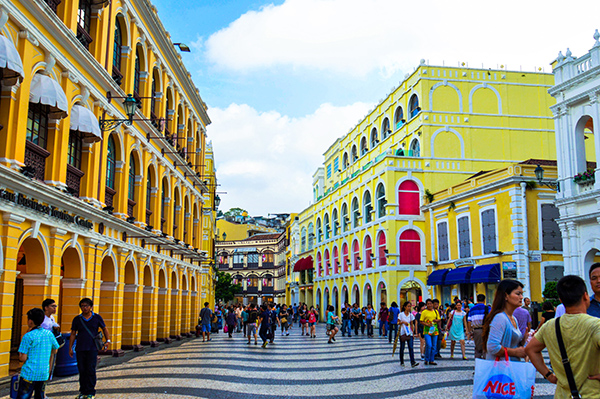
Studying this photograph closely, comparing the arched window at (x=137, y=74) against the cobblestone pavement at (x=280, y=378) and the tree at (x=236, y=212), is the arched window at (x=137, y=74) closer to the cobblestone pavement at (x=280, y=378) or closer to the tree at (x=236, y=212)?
the cobblestone pavement at (x=280, y=378)

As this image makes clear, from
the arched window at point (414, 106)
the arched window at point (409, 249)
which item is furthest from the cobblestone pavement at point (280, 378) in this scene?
the arched window at point (414, 106)

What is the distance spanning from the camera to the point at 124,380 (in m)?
12.2

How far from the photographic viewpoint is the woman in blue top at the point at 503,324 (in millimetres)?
5148

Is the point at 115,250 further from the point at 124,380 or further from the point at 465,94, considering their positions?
the point at 465,94

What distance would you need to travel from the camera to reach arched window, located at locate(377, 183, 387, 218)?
125 feet

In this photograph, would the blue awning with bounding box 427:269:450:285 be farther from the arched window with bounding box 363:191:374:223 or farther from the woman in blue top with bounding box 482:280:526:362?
the woman in blue top with bounding box 482:280:526:362

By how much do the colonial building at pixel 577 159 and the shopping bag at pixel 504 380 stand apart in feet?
58.1

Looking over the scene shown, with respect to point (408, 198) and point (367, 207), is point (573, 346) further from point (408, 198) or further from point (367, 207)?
point (367, 207)

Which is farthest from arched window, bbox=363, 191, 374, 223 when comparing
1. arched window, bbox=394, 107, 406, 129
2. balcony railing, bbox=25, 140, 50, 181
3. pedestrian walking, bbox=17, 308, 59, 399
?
pedestrian walking, bbox=17, 308, 59, 399

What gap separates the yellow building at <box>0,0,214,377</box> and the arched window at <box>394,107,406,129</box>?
58.4 feet

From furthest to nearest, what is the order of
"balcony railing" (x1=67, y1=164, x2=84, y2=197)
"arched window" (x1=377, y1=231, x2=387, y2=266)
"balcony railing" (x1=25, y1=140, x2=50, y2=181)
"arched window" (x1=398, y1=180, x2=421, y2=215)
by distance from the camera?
"arched window" (x1=377, y1=231, x2=387, y2=266), "arched window" (x1=398, y1=180, x2=421, y2=215), "balcony railing" (x1=67, y1=164, x2=84, y2=197), "balcony railing" (x1=25, y1=140, x2=50, y2=181)

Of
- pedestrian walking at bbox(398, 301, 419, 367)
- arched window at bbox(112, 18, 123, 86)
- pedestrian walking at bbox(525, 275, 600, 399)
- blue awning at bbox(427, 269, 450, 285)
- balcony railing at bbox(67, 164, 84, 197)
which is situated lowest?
pedestrian walking at bbox(398, 301, 419, 367)

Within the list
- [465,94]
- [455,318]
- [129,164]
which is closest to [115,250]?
[129,164]

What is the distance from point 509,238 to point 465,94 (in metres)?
A: 14.3
